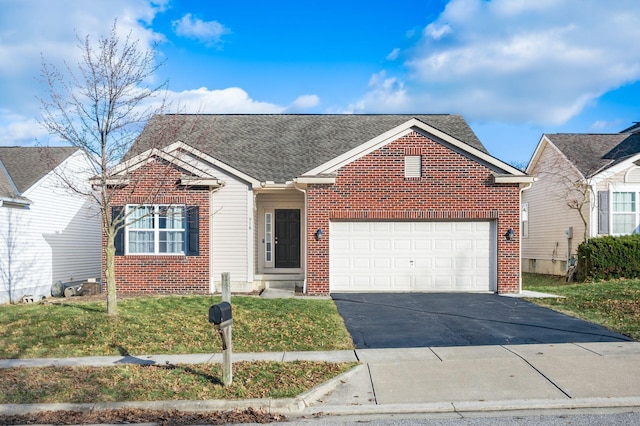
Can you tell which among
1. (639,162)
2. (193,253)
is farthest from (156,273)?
(639,162)

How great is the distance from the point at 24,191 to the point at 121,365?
40.7 feet

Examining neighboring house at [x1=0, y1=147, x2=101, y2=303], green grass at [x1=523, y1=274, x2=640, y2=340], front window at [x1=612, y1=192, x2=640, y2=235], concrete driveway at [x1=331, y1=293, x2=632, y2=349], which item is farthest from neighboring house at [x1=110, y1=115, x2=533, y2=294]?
front window at [x1=612, y1=192, x2=640, y2=235]

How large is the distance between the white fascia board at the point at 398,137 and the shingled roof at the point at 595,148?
6.97m

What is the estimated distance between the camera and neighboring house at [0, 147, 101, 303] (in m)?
18.5

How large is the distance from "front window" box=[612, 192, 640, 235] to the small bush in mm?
1690

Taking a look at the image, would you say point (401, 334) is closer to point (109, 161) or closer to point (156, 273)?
point (109, 161)

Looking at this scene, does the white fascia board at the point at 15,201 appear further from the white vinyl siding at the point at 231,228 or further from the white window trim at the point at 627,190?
the white window trim at the point at 627,190

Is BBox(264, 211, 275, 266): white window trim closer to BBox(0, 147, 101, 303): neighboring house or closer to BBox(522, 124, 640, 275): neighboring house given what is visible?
BBox(0, 147, 101, 303): neighboring house

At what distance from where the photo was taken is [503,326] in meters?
12.1

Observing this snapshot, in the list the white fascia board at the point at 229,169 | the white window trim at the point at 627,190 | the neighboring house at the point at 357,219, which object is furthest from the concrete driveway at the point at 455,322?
the white window trim at the point at 627,190

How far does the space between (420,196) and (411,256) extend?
182 cm

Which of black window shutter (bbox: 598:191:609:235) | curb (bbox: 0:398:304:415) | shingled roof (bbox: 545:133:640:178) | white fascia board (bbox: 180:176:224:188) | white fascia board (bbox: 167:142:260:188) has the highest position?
shingled roof (bbox: 545:133:640:178)

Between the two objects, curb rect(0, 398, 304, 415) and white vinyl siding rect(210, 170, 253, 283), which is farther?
white vinyl siding rect(210, 170, 253, 283)

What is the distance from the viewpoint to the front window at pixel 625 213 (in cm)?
2178
